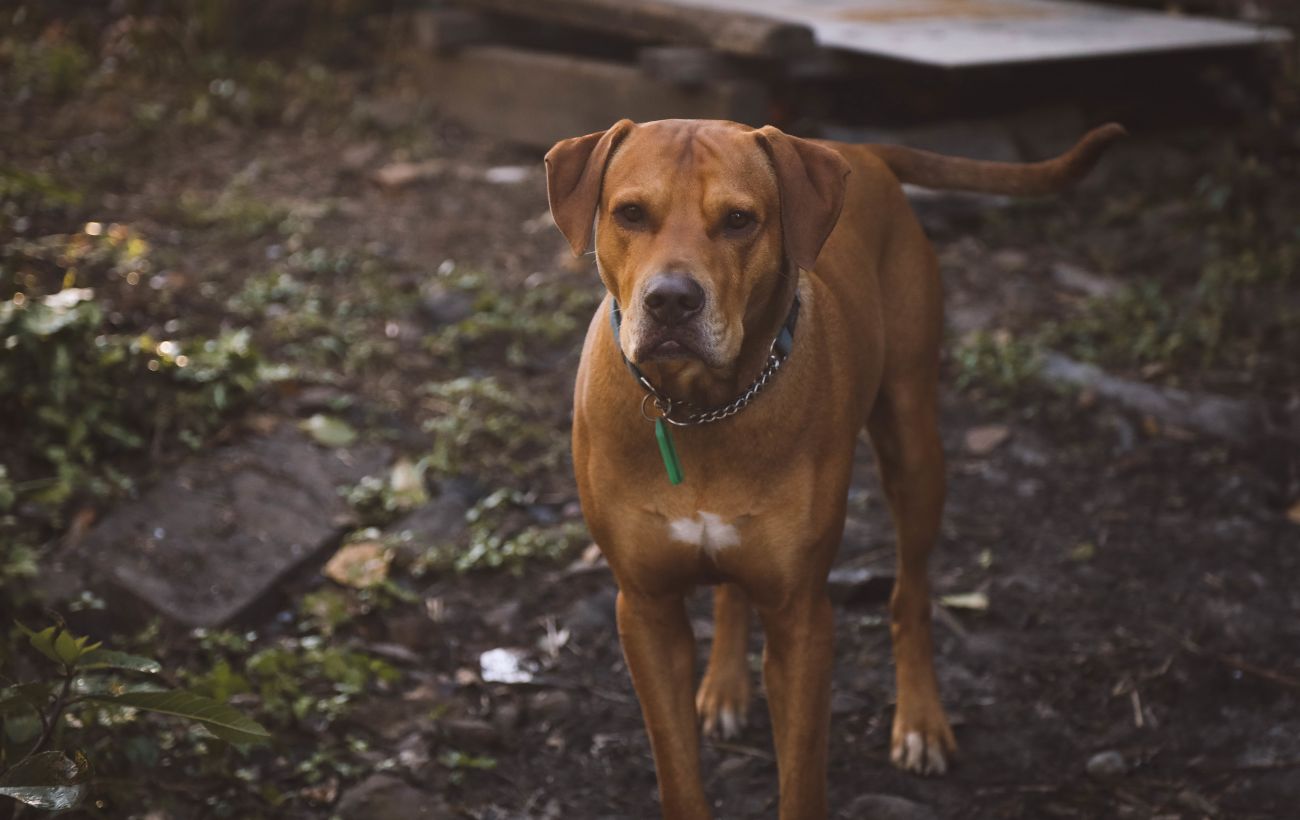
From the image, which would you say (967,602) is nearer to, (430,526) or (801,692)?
(801,692)

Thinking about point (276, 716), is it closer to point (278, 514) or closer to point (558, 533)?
point (278, 514)

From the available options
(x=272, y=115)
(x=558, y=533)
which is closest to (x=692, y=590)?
(x=558, y=533)

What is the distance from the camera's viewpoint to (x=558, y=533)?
14.8 ft

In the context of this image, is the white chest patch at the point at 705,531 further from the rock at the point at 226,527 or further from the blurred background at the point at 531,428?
the rock at the point at 226,527

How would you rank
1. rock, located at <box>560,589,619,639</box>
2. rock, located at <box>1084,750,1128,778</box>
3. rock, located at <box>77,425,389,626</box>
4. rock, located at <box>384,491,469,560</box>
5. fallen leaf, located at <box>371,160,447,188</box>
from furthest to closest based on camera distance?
Answer: 1. fallen leaf, located at <box>371,160,447,188</box>
2. rock, located at <box>384,491,469,560</box>
3. rock, located at <box>560,589,619,639</box>
4. rock, located at <box>77,425,389,626</box>
5. rock, located at <box>1084,750,1128,778</box>

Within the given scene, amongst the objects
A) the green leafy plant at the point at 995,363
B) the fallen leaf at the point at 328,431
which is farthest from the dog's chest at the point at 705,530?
the green leafy plant at the point at 995,363

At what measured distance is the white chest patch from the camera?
2732 millimetres

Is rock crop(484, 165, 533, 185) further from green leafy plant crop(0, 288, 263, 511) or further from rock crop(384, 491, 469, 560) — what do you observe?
rock crop(384, 491, 469, 560)

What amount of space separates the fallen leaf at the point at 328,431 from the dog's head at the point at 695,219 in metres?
2.29

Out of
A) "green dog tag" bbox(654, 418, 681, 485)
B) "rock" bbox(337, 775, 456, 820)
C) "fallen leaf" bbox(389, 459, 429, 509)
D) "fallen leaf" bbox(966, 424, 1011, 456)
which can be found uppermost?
"green dog tag" bbox(654, 418, 681, 485)

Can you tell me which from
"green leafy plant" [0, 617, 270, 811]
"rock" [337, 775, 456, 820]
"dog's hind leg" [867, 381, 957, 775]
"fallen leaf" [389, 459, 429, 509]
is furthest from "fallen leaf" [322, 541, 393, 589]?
"dog's hind leg" [867, 381, 957, 775]

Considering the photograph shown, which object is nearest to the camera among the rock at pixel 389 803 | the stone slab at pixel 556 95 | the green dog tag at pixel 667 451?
the green dog tag at pixel 667 451

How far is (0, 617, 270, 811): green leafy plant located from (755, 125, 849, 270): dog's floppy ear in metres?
1.43

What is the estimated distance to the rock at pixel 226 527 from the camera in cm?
391
